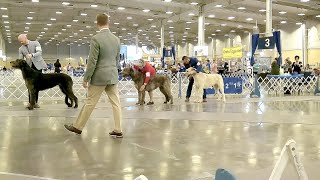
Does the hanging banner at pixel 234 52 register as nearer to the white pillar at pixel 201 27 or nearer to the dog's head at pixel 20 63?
the white pillar at pixel 201 27

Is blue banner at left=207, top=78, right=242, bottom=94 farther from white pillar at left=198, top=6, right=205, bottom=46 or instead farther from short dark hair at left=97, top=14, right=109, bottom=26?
short dark hair at left=97, top=14, right=109, bottom=26

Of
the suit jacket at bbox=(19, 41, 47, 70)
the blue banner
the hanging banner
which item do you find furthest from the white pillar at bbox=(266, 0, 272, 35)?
the suit jacket at bbox=(19, 41, 47, 70)

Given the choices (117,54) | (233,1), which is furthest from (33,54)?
(233,1)

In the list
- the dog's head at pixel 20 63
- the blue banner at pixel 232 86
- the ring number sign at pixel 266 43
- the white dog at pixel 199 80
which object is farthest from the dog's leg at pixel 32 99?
the ring number sign at pixel 266 43

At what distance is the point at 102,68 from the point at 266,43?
10026mm

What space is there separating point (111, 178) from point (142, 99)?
6432mm

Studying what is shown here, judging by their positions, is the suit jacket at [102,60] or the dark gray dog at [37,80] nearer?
the suit jacket at [102,60]

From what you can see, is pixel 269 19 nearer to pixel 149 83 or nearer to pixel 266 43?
pixel 266 43

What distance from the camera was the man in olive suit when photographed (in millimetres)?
4875

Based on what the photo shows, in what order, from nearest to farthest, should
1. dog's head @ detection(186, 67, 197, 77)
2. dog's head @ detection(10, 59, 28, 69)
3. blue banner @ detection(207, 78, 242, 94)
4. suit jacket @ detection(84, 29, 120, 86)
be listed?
suit jacket @ detection(84, 29, 120, 86) < dog's head @ detection(10, 59, 28, 69) < dog's head @ detection(186, 67, 197, 77) < blue banner @ detection(207, 78, 242, 94)

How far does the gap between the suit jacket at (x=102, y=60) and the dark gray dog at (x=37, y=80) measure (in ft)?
12.0

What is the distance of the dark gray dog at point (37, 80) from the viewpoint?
320 inches

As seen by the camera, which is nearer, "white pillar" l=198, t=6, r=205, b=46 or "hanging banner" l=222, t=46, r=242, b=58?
"white pillar" l=198, t=6, r=205, b=46

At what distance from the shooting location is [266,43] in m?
13.9
